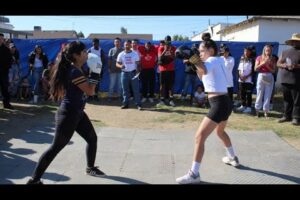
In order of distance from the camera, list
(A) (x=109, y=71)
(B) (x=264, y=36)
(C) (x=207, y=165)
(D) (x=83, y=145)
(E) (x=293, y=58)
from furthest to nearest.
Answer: (B) (x=264, y=36) → (A) (x=109, y=71) → (E) (x=293, y=58) → (D) (x=83, y=145) → (C) (x=207, y=165)

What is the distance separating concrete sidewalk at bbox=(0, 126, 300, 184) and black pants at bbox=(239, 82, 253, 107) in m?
2.96

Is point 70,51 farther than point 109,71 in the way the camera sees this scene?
No

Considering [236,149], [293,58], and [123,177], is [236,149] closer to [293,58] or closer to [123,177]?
[123,177]

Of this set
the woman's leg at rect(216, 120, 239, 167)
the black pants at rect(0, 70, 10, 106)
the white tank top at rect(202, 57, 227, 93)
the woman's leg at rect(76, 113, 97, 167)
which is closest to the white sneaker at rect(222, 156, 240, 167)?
the woman's leg at rect(216, 120, 239, 167)

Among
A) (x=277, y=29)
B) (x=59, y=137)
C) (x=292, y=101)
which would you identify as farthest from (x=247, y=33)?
(x=59, y=137)

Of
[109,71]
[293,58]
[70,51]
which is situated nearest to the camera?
[70,51]

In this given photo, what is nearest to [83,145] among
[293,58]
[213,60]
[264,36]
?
[213,60]

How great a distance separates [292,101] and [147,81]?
4.65m

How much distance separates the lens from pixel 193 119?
33.8 feet

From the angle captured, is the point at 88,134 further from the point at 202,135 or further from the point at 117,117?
the point at 117,117

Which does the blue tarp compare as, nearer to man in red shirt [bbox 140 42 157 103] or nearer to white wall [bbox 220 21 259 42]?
man in red shirt [bbox 140 42 157 103]

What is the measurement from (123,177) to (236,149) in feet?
8.17

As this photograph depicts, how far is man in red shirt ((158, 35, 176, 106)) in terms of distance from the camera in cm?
1219

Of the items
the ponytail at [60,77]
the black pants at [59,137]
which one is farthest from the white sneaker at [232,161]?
the ponytail at [60,77]
